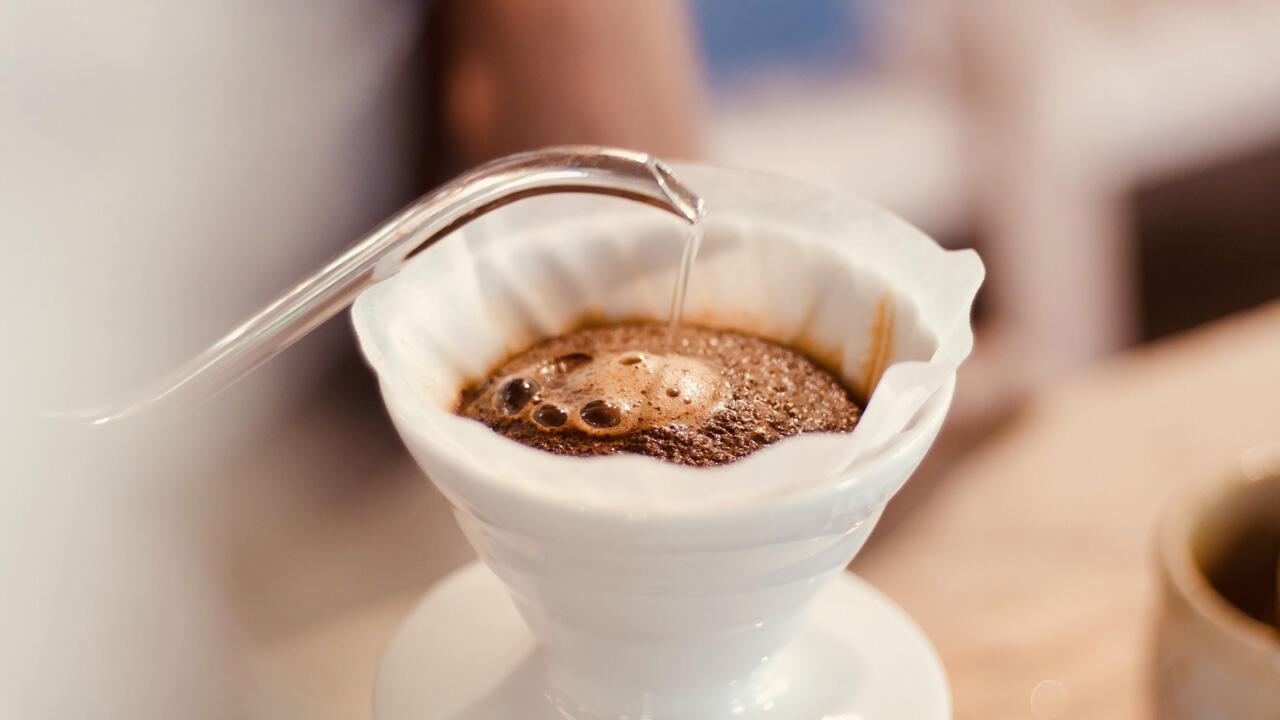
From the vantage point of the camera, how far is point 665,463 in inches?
10.7

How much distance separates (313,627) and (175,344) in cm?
15

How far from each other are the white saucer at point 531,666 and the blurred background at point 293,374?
0.11 meters

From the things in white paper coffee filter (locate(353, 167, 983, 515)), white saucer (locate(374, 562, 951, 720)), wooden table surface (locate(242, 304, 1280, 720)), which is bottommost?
wooden table surface (locate(242, 304, 1280, 720))

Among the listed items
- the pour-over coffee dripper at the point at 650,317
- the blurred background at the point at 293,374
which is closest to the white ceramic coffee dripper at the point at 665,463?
the pour-over coffee dripper at the point at 650,317

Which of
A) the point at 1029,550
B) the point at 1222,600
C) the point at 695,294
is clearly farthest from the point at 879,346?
the point at 1029,550

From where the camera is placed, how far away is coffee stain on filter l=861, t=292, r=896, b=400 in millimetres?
358

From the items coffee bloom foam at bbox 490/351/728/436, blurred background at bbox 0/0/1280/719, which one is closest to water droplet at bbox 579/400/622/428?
coffee bloom foam at bbox 490/351/728/436

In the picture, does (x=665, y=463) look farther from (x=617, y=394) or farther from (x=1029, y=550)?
(x=1029, y=550)

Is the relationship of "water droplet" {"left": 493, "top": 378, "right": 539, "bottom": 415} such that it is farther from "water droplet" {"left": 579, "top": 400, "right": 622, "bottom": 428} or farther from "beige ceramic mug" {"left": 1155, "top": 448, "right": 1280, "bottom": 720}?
"beige ceramic mug" {"left": 1155, "top": 448, "right": 1280, "bottom": 720}

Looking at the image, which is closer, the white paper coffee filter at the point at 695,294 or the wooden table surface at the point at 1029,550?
the white paper coffee filter at the point at 695,294

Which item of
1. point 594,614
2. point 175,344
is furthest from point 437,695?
point 175,344

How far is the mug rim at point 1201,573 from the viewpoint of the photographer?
1.34 feet

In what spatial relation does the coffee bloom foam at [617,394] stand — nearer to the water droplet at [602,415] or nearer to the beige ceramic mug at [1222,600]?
the water droplet at [602,415]

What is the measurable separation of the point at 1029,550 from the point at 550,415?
0.40 m
